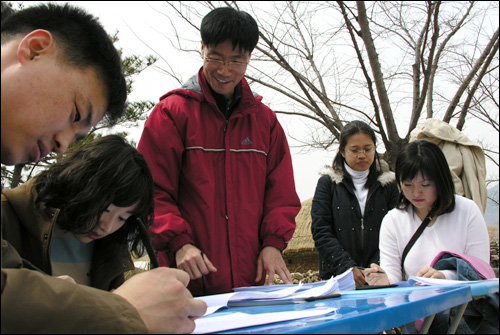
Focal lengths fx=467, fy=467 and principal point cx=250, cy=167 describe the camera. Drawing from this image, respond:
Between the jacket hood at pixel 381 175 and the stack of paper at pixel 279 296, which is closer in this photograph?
the stack of paper at pixel 279 296

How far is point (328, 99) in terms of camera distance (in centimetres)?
547

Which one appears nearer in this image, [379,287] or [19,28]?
[19,28]

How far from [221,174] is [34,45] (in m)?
1.17

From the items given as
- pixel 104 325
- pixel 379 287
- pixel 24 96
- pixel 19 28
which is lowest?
pixel 379 287

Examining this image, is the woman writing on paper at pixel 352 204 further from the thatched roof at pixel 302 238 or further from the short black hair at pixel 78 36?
the thatched roof at pixel 302 238

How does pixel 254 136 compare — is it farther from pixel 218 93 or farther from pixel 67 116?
pixel 67 116

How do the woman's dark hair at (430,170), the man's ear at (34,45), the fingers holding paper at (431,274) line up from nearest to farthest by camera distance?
1. the man's ear at (34,45)
2. the fingers holding paper at (431,274)
3. the woman's dark hair at (430,170)

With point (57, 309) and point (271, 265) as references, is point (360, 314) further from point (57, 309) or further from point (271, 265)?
point (271, 265)

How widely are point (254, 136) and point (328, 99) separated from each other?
354cm

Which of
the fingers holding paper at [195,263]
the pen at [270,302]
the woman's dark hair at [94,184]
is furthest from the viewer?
the fingers holding paper at [195,263]

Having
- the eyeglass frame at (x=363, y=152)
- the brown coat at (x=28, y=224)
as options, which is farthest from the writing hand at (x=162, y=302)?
the eyeglass frame at (x=363, y=152)

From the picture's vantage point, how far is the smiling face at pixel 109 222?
1.55 m

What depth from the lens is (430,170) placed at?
2.41 metres

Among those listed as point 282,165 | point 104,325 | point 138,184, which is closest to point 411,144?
point 282,165
